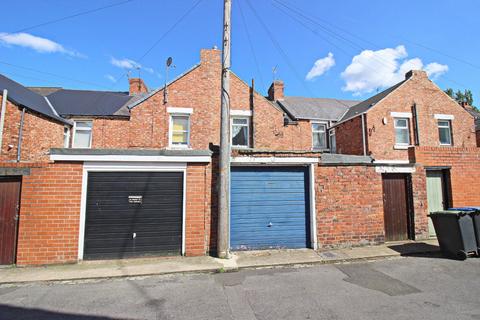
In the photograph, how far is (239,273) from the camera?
6000mm

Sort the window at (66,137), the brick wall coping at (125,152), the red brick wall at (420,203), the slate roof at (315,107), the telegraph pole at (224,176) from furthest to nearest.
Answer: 1. the slate roof at (315,107)
2. the window at (66,137)
3. the red brick wall at (420,203)
4. the telegraph pole at (224,176)
5. the brick wall coping at (125,152)

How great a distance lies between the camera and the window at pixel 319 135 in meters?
17.3

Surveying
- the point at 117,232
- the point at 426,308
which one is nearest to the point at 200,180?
the point at 117,232

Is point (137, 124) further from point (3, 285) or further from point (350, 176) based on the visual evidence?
point (350, 176)

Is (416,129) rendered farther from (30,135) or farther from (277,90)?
(30,135)

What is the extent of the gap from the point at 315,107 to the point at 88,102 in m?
15.3

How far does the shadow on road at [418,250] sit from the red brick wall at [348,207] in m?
0.62

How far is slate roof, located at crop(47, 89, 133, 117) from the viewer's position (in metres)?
13.6

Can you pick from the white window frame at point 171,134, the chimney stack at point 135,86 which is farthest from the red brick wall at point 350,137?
the chimney stack at point 135,86

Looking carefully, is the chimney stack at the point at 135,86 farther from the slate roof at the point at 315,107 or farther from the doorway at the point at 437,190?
the doorway at the point at 437,190

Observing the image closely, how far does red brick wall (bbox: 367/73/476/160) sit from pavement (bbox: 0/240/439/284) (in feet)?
26.3

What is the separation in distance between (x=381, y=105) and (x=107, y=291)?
1621 cm

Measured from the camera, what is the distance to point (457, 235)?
684 centimetres

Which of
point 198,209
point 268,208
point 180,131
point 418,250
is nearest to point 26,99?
point 180,131
